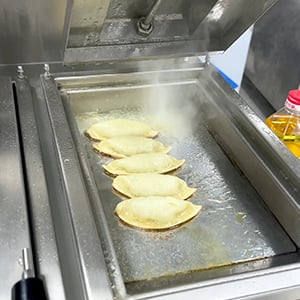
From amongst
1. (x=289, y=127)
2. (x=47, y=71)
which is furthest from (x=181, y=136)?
(x=47, y=71)

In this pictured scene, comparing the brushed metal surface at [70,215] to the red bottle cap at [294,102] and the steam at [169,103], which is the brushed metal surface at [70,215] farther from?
the red bottle cap at [294,102]

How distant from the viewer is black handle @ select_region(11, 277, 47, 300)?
2.31 ft

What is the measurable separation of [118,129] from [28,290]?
64cm

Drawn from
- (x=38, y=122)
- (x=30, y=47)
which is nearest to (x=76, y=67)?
(x=30, y=47)

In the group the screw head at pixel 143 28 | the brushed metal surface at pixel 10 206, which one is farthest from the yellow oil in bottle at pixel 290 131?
the brushed metal surface at pixel 10 206

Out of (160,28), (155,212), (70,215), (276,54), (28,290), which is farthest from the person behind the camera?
(276,54)

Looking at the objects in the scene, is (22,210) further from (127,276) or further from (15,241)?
(127,276)

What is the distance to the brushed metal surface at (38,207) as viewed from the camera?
783 millimetres

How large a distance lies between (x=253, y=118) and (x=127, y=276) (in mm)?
583

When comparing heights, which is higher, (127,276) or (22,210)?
(22,210)

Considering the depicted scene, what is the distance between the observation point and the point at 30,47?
135 centimetres

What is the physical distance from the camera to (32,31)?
132 centimetres

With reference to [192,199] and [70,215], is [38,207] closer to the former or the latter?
[70,215]

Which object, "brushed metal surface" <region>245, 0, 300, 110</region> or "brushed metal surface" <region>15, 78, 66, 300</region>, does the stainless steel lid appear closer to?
"brushed metal surface" <region>15, 78, 66, 300</region>
